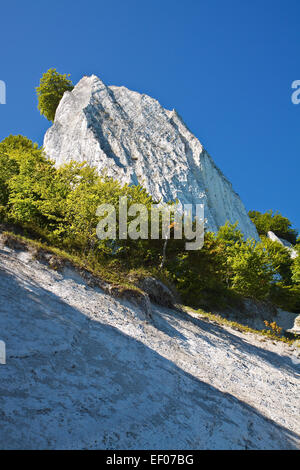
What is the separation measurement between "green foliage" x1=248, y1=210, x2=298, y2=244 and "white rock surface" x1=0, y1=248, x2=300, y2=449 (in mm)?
61287

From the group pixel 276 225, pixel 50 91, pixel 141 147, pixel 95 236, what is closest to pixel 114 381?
pixel 95 236

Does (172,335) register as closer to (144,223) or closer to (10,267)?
(10,267)

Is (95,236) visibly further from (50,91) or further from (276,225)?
(276,225)

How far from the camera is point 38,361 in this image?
5734 millimetres

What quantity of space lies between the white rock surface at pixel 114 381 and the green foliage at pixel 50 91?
54295 mm

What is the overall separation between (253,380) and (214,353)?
1646 mm

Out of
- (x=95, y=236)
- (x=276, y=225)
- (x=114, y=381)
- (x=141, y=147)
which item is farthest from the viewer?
(x=276, y=225)

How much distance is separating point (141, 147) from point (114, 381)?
128 ft

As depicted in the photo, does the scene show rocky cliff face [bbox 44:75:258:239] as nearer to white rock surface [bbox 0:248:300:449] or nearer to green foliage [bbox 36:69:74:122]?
green foliage [bbox 36:69:74:122]

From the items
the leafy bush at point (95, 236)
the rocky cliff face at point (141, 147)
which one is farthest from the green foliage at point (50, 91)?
the leafy bush at point (95, 236)

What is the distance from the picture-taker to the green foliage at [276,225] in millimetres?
69275

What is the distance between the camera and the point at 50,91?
56469 mm

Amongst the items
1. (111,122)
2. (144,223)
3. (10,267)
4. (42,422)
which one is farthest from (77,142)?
(42,422)

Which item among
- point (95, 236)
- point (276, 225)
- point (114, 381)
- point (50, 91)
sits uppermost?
point (50, 91)
